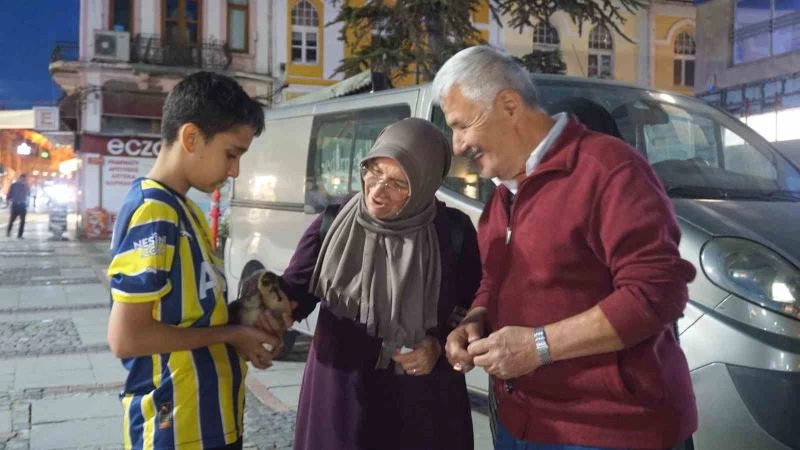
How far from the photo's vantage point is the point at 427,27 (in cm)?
1059

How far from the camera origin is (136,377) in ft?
6.81

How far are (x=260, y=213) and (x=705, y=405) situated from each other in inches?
169

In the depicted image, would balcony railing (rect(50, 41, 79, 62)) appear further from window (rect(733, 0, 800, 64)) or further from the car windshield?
the car windshield

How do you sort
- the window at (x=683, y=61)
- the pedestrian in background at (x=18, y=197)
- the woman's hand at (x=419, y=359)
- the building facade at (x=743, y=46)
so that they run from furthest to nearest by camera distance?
the window at (x=683, y=61), the pedestrian in background at (x=18, y=197), the building facade at (x=743, y=46), the woman's hand at (x=419, y=359)

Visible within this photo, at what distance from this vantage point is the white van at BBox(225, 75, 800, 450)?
2.96 meters

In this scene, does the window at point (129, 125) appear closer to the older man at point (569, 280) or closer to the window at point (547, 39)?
the window at point (547, 39)

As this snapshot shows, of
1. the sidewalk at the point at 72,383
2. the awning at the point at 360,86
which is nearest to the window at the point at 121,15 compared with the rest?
the sidewalk at the point at 72,383

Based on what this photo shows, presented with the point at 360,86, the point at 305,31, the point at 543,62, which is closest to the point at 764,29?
the point at 543,62

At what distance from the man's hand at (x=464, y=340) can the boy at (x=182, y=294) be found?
53 cm

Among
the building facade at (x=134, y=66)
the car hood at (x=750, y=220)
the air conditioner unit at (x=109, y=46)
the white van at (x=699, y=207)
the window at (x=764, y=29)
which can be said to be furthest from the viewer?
the air conditioner unit at (x=109, y=46)

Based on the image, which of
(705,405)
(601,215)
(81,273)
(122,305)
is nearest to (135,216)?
(122,305)

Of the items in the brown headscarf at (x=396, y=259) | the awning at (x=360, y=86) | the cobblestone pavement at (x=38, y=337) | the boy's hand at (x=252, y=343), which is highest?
the awning at (x=360, y=86)

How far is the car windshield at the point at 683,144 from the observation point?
162 inches

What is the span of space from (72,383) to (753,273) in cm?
496
